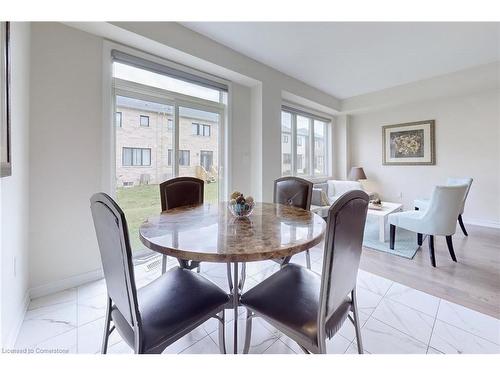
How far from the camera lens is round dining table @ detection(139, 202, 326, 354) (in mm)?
880

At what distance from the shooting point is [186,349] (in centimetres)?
133

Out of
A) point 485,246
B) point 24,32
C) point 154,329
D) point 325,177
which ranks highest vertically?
point 24,32

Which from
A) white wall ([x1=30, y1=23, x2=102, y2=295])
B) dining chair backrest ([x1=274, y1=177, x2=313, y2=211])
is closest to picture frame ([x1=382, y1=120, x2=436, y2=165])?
dining chair backrest ([x1=274, y1=177, x2=313, y2=211])

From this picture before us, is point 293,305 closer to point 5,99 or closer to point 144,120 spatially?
point 5,99

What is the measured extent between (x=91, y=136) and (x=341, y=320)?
94.9 inches

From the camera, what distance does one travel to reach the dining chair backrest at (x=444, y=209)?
2.28 meters

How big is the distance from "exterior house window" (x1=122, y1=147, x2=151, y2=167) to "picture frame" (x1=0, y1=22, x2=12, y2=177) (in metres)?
1.08

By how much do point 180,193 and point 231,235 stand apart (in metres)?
1.06

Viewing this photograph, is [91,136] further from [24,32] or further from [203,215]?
[203,215]

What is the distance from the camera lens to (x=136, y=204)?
254 cm

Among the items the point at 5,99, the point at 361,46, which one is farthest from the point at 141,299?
the point at 361,46

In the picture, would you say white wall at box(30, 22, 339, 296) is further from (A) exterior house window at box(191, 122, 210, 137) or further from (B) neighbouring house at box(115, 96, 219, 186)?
(A) exterior house window at box(191, 122, 210, 137)

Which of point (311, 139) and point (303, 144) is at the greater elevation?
point (311, 139)
